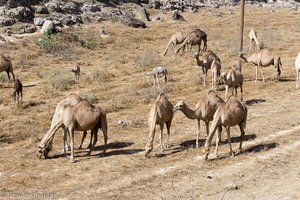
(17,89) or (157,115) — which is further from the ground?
(17,89)

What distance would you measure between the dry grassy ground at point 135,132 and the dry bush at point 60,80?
7cm

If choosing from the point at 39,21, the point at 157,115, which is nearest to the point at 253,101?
the point at 157,115

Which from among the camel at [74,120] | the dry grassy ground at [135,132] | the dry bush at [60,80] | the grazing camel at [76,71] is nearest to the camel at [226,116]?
the dry grassy ground at [135,132]

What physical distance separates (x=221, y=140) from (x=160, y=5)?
152ft

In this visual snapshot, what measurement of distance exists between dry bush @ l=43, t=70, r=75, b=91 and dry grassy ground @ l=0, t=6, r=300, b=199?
7cm

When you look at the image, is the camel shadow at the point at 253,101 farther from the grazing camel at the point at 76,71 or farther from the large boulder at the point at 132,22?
the large boulder at the point at 132,22

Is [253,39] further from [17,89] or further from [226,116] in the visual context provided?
[226,116]

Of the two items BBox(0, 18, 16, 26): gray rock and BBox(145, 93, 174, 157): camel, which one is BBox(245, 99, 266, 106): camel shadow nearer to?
BBox(145, 93, 174, 157): camel

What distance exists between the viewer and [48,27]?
4106 cm

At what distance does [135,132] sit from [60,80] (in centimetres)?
973

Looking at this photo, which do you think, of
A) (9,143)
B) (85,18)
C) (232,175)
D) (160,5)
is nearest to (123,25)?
(85,18)

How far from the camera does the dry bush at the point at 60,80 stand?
26484 millimetres

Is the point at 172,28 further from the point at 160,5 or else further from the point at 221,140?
the point at 221,140

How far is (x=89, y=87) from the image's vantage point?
27109 mm
